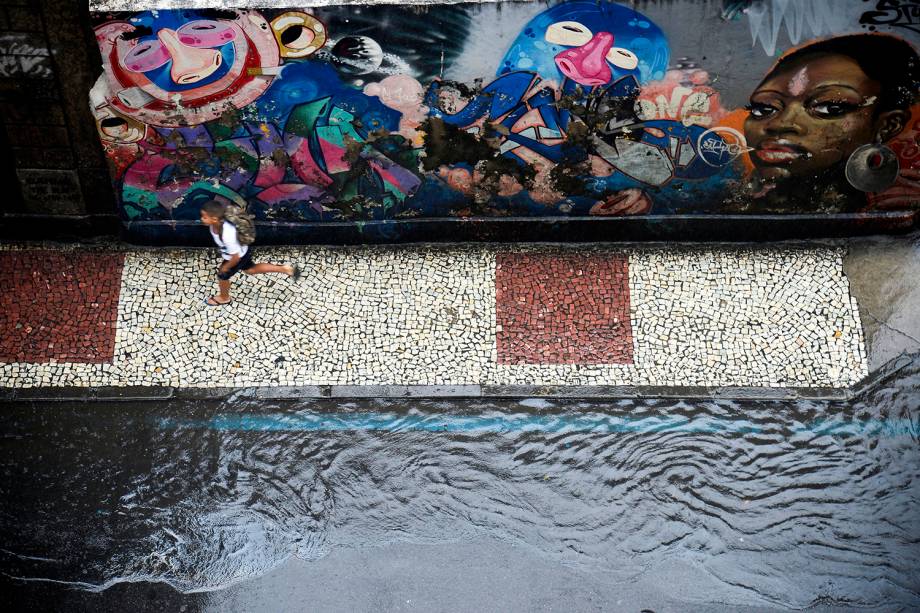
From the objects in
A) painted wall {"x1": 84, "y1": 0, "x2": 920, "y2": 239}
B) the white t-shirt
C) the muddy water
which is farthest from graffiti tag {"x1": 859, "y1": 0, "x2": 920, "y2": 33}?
the white t-shirt

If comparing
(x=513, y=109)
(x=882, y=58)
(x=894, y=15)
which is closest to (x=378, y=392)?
(x=513, y=109)

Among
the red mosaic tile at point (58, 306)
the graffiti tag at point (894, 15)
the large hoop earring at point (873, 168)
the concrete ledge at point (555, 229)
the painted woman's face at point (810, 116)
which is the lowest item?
the red mosaic tile at point (58, 306)

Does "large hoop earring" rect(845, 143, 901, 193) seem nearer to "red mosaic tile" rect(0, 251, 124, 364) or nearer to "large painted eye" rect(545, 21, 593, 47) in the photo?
"large painted eye" rect(545, 21, 593, 47)

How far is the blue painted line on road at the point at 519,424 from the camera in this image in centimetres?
732

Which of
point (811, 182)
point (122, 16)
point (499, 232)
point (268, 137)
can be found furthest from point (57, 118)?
point (811, 182)

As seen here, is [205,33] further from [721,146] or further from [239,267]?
[721,146]

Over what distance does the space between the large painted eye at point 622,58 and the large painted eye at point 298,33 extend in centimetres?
248

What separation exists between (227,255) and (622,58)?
13.4ft

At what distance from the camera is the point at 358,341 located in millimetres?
7902

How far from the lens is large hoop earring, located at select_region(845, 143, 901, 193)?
769cm

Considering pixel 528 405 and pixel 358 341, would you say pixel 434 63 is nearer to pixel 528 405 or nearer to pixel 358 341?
pixel 358 341

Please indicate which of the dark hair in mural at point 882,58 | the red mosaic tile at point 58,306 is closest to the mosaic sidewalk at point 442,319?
the red mosaic tile at point 58,306

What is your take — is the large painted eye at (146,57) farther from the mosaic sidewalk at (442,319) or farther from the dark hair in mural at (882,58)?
the dark hair in mural at (882,58)

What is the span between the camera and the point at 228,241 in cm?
757
